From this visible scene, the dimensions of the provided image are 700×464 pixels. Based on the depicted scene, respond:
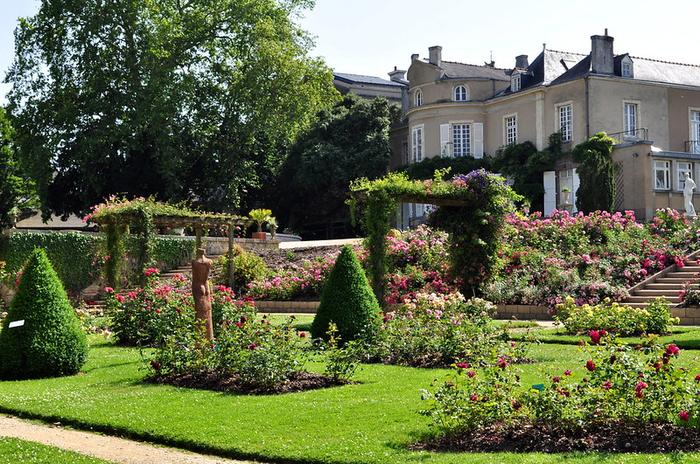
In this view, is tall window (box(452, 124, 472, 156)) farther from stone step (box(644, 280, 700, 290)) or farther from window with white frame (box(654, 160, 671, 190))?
stone step (box(644, 280, 700, 290))

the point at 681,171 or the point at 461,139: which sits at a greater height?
the point at 461,139

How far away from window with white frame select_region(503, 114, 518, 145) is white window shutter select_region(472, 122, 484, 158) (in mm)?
1325

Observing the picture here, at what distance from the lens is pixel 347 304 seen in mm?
13492

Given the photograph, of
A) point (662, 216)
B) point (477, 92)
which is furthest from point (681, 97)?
point (662, 216)

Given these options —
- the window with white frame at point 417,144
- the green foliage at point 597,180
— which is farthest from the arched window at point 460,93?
the green foliage at point 597,180

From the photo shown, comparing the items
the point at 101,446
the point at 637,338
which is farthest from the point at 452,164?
the point at 101,446

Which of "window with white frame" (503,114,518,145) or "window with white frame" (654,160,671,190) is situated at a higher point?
"window with white frame" (503,114,518,145)

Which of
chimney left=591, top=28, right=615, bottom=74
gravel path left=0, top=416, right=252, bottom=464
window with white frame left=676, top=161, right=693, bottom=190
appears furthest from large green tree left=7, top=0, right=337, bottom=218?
gravel path left=0, top=416, right=252, bottom=464

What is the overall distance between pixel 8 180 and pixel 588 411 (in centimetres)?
4318

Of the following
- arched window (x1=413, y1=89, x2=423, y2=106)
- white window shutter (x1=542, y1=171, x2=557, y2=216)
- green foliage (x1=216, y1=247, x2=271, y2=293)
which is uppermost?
arched window (x1=413, y1=89, x2=423, y2=106)

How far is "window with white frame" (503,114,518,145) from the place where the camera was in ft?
142

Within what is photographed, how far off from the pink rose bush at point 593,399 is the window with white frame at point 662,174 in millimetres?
29738

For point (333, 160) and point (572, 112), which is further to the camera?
point (333, 160)

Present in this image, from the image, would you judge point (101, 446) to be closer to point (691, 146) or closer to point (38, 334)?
point (38, 334)
